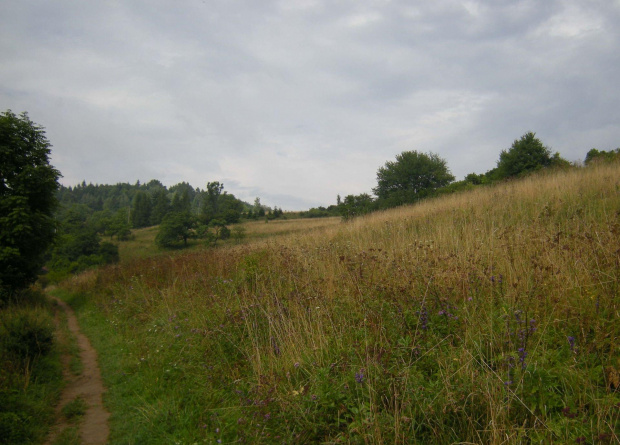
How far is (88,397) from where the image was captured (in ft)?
18.5

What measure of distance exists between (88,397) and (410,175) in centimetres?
3708

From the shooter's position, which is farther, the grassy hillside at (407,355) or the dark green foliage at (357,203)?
the dark green foliage at (357,203)

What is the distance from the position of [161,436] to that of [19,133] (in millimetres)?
19018

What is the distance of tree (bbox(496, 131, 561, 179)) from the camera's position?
79.1ft

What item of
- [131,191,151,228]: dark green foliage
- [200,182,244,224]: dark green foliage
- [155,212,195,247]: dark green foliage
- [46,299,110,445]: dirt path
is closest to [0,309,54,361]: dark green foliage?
[46,299,110,445]: dirt path

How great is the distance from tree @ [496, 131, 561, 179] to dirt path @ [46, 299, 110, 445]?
2679 cm

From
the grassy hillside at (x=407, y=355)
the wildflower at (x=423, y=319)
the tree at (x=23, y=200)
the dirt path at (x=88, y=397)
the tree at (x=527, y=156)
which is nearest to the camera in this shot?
the grassy hillside at (x=407, y=355)

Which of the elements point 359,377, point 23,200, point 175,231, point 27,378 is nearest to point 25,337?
point 27,378

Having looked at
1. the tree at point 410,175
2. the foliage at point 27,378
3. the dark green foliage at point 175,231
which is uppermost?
the tree at point 410,175

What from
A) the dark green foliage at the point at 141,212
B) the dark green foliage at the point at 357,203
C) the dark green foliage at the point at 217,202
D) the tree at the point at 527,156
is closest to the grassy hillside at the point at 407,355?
the tree at the point at 527,156

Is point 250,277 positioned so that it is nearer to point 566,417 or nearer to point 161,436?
point 161,436

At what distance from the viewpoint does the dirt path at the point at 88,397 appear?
14.4ft

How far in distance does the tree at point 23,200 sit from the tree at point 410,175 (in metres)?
30.8

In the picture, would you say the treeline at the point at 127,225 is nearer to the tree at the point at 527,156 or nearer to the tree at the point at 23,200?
the tree at the point at 23,200
